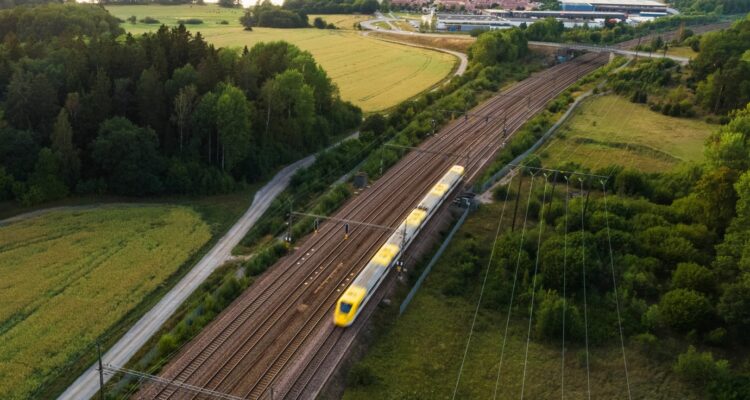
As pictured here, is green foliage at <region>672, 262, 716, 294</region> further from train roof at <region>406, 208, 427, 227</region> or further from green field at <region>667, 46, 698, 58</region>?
green field at <region>667, 46, 698, 58</region>

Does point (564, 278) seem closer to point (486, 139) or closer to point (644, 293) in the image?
point (644, 293)

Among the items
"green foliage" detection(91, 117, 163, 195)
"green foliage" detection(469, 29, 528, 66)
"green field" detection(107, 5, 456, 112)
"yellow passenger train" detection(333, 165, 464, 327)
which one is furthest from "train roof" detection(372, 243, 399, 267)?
"green foliage" detection(469, 29, 528, 66)

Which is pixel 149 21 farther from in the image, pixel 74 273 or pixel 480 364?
pixel 480 364

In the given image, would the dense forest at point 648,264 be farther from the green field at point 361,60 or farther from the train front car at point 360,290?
the green field at point 361,60

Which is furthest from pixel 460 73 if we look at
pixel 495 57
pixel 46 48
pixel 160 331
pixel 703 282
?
pixel 160 331

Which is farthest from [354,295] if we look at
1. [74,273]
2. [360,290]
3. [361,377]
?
[74,273]
